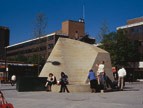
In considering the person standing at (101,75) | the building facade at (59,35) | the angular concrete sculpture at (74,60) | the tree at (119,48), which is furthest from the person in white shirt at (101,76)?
the building facade at (59,35)

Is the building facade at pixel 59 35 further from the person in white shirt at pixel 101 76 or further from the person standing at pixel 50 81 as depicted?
the person in white shirt at pixel 101 76

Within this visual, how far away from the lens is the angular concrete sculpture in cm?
2241

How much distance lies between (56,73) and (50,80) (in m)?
1.33

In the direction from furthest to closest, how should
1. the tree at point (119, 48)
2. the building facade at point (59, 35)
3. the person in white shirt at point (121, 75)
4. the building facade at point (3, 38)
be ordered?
the building facade at point (3, 38), the building facade at point (59, 35), the tree at point (119, 48), the person in white shirt at point (121, 75)

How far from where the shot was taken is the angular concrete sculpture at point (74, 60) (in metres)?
22.4

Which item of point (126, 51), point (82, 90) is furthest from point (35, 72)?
point (82, 90)

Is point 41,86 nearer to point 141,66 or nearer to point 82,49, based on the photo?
point 82,49

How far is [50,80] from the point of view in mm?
21047

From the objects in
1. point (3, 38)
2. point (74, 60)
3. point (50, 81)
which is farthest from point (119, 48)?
point (3, 38)

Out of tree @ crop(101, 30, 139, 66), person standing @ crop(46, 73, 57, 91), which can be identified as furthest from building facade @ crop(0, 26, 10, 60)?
person standing @ crop(46, 73, 57, 91)

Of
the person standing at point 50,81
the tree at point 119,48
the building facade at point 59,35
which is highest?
the building facade at point 59,35

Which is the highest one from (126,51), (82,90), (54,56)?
(126,51)

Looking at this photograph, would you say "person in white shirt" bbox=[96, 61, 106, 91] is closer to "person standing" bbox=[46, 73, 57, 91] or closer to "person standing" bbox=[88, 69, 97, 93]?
"person standing" bbox=[88, 69, 97, 93]

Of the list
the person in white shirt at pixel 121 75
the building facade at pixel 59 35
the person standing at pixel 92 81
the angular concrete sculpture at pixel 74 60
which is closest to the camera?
the person standing at pixel 92 81
